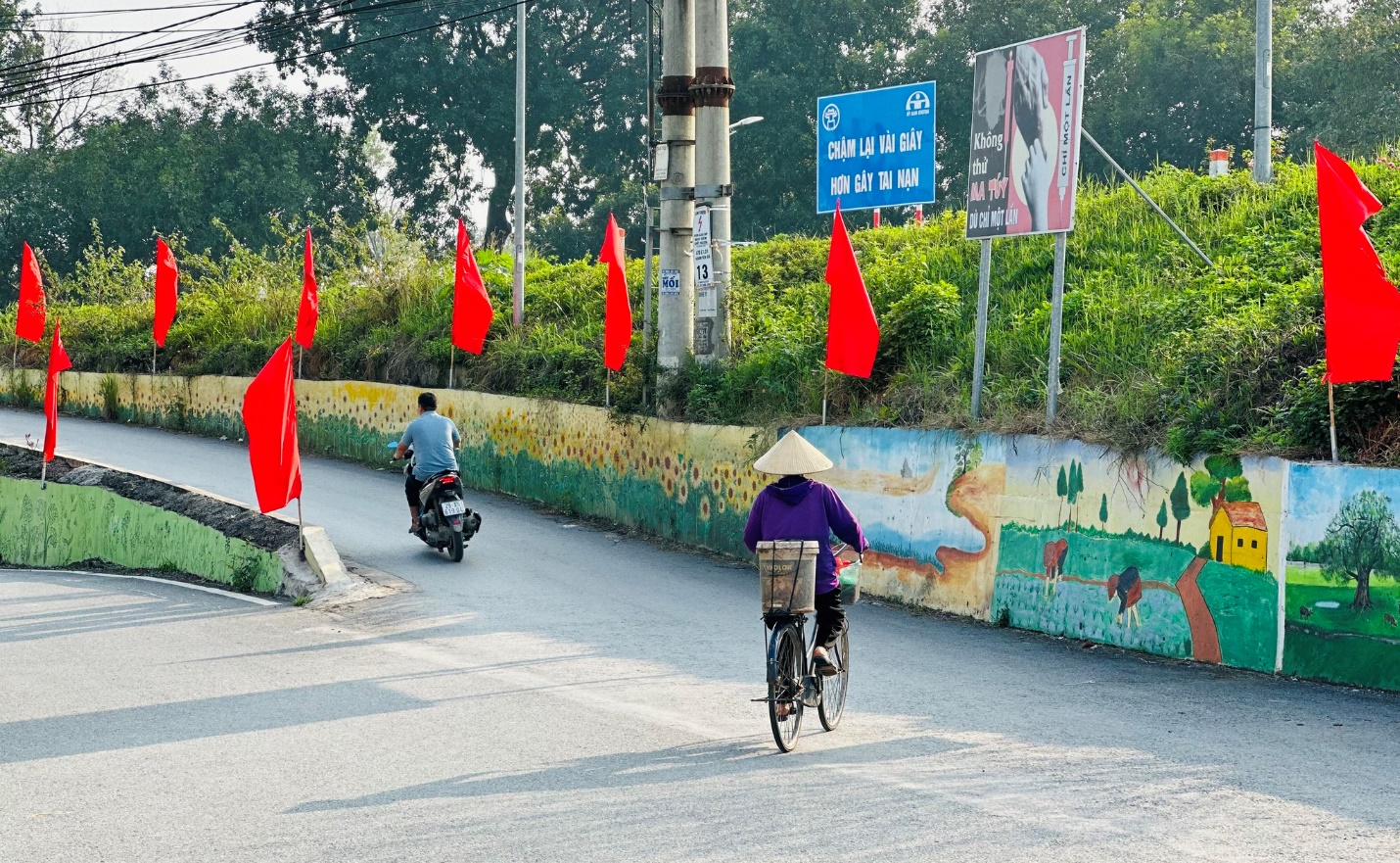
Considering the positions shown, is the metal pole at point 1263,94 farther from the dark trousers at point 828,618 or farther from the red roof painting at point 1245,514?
the dark trousers at point 828,618

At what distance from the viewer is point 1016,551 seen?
12609mm

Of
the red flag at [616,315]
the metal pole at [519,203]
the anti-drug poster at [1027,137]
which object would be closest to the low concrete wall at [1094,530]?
the red flag at [616,315]

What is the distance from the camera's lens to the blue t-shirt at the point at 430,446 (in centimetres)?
1609

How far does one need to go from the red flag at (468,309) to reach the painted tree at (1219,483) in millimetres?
13641

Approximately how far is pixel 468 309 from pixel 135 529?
620 centimetres

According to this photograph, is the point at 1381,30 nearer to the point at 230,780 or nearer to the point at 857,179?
the point at 857,179

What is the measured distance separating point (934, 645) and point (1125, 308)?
5244 millimetres

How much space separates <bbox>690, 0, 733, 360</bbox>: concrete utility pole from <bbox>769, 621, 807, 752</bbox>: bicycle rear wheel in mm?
10226

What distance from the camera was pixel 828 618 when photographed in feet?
28.2

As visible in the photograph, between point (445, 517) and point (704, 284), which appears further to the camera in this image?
point (704, 284)

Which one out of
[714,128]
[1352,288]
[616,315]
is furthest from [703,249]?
[1352,288]

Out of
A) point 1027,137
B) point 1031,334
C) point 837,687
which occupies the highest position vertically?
point 1027,137

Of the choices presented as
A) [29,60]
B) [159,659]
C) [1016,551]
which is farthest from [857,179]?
[29,60]

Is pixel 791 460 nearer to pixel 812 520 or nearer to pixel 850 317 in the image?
pixel 812 520
